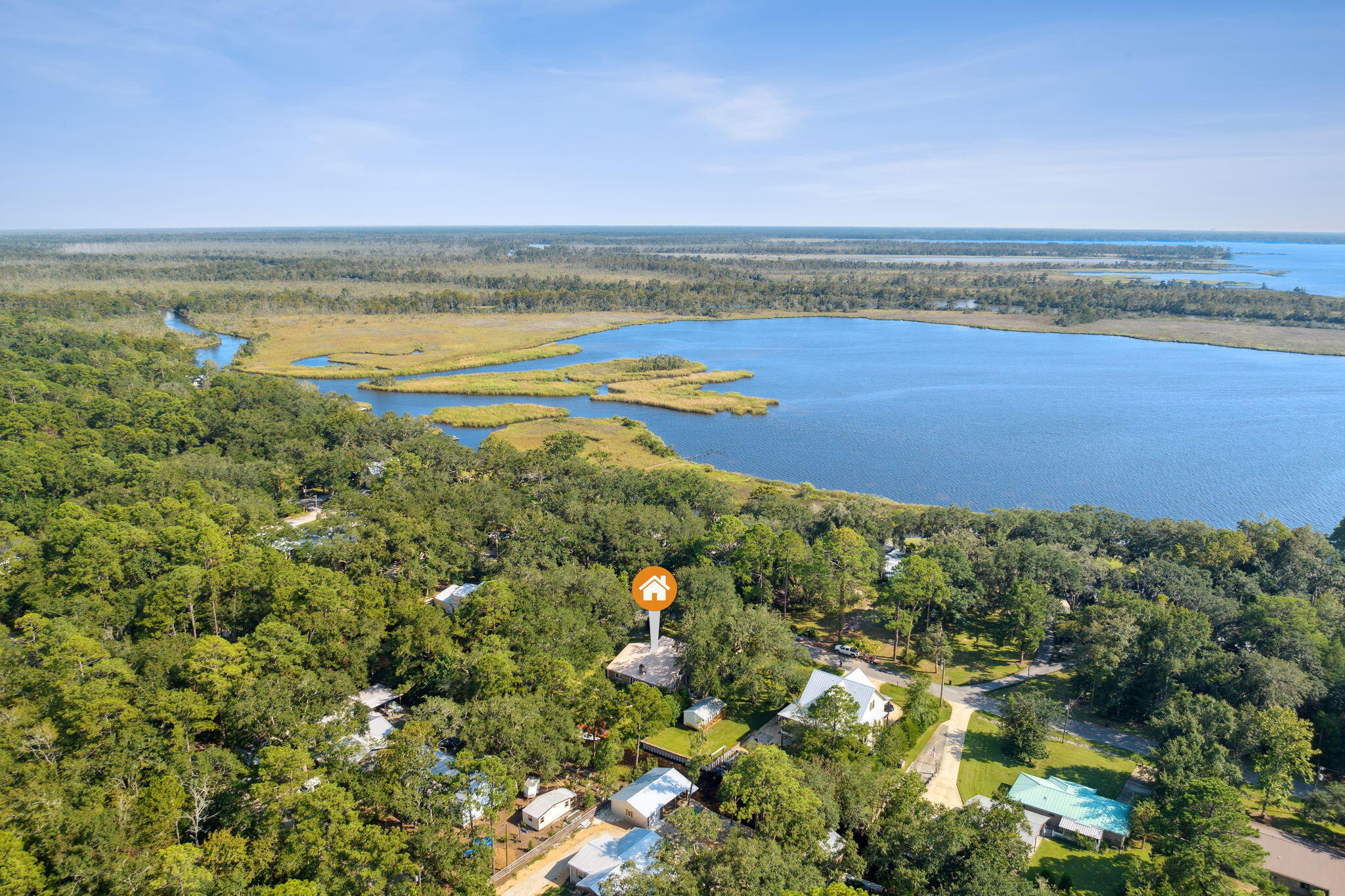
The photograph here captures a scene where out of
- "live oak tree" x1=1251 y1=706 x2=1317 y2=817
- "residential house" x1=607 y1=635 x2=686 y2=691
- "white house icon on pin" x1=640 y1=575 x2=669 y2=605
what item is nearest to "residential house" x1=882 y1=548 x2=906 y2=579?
"white house icon on pin" x1=640 y1=575 x2=669 y2=605

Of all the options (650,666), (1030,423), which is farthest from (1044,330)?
(650,666)

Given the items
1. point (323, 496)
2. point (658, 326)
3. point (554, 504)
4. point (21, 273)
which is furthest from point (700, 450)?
point (21, 273)

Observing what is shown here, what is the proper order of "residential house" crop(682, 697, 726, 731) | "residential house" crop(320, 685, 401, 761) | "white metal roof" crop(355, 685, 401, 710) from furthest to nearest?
1. "residential house" crop(682, 697, 726, 731)
2. "white metal roof" crop(355, 685, 401, 710)
3. "residential house" crop(320, 685, 401, 761)

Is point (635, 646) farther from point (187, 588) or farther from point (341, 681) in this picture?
point (187, 588)

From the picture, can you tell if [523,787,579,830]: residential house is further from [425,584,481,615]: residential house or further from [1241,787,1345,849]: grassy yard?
[1241,787,1345,849]: grassy yard

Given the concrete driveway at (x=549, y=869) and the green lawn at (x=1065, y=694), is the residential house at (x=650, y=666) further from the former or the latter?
the green lawn at (x=1065, y=694)

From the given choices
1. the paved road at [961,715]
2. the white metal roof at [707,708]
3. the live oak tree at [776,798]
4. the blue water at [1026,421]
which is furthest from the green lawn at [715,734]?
the blue water at [1026,421]

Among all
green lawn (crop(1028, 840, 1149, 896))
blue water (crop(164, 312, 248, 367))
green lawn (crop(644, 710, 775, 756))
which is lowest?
green lawn (crop(1028, 840, 1149, 896))

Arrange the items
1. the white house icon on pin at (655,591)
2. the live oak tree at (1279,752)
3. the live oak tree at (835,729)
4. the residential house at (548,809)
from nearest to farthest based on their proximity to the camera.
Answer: the residential house at (548,809)
the live oak tree at (1279,752)
the live oak tree at (835,729)
the white house icon on pin at (655,591)
